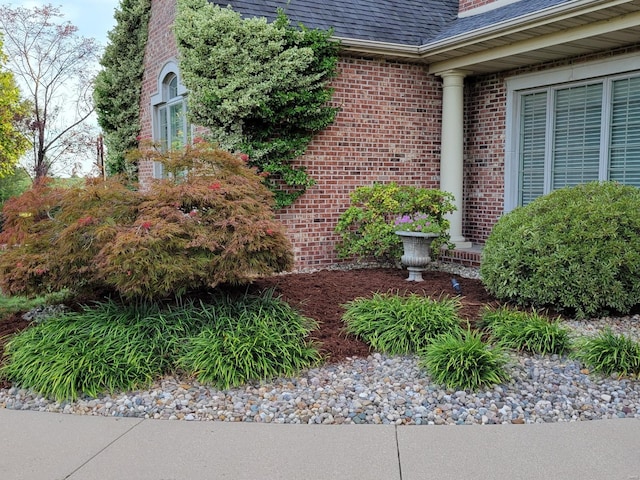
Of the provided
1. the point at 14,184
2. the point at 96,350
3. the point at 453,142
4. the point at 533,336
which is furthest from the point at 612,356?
the point at 14,184

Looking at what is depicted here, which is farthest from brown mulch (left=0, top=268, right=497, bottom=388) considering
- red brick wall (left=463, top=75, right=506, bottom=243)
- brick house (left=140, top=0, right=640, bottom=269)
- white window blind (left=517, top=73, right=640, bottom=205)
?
white window blind (left=517, top=73, right=640, bottom=205)

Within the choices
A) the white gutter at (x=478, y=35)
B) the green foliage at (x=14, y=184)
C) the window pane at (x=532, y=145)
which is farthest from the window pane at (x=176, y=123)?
the green foliage at (x=14, y=184)

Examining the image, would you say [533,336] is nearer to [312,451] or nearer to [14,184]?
[312,451]

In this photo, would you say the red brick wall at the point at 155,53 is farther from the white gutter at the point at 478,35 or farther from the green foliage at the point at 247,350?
the green foliage at the point at 247,350

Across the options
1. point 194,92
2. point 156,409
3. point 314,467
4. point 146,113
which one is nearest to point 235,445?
point 314,467

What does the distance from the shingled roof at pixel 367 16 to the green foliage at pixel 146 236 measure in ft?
13.3

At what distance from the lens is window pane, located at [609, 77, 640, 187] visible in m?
7.81

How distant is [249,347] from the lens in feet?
14.5

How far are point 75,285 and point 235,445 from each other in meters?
2.66

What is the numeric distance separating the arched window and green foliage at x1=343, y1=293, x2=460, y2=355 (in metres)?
5.35

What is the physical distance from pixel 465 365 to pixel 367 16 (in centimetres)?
700

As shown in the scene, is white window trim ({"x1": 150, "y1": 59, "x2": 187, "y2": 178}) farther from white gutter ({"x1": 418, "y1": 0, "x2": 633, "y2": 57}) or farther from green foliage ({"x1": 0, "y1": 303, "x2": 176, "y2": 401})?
green foliage ({"x1": 0, "y1": 303, "x2": 176, "y2": 401})

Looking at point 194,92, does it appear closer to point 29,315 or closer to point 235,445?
point 29,315

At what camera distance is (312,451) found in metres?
3.27
